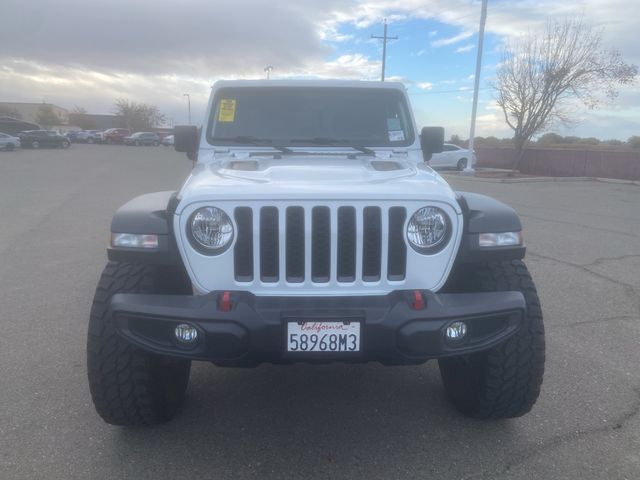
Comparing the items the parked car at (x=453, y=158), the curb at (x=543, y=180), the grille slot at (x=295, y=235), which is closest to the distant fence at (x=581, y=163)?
the curb at (x=543, y=180)

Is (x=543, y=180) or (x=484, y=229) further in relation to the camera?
Answer: (x=543, y=180)

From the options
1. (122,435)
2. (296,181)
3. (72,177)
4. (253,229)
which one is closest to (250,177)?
(296,181)

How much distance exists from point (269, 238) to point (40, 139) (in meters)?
44.2

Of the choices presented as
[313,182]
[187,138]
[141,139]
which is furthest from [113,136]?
[313,182]

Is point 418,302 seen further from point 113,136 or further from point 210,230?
point 113,136

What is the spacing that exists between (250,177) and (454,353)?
1.38 metres

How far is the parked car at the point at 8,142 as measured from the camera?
36.3 m

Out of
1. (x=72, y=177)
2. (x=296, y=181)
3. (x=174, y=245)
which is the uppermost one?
(x=296, y=181)

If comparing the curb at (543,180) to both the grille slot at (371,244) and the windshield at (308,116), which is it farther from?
the grille slot at (371,244)

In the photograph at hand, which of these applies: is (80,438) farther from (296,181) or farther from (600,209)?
(600,209)

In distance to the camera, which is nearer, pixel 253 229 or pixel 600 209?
pixel 253 229

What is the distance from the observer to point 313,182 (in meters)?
2.94

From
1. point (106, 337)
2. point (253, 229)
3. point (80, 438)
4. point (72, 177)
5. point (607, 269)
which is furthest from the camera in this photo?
point (72, 177)

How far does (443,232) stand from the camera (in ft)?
9.37
